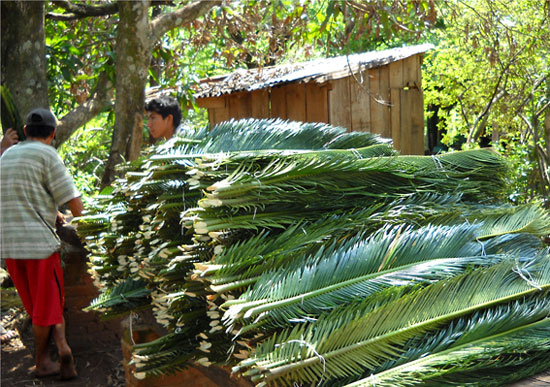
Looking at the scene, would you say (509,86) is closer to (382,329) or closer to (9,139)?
(9,139)

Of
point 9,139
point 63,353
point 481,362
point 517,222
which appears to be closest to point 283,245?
point 481,362

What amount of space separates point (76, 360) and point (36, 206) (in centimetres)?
160

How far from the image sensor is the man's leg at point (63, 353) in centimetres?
447

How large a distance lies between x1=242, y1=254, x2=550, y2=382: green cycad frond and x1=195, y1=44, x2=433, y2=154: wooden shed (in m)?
3.84

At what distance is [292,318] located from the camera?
5.49 ft

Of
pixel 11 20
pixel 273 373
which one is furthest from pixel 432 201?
pixel 11 20

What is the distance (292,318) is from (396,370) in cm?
31

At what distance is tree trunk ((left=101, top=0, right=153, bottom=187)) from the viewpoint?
4.73m

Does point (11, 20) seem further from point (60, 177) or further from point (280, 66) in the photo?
point (280, 66)

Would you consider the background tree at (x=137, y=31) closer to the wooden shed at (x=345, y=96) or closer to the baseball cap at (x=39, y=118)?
the wooden shed at (x=345, y=96)

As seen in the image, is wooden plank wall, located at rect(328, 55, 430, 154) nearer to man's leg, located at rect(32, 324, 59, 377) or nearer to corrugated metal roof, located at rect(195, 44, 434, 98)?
corrugated metal roof, located at rect(195, 44, 434, 98)

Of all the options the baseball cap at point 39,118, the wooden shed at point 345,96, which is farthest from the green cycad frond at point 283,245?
the wooden shed at point 345,96

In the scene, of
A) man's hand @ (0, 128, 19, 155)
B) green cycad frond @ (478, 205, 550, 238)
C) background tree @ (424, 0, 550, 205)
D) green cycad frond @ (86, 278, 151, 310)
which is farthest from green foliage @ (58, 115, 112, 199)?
green cycad frond @ (478, 205, 550, 238)

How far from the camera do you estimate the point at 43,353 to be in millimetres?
4586
